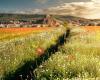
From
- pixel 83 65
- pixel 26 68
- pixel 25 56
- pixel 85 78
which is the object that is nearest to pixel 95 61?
pixel 83 65

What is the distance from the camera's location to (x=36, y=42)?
27.9 meters

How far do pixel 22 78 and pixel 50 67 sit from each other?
2.01 metres

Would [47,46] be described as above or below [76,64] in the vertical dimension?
below

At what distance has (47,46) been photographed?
2809 cm

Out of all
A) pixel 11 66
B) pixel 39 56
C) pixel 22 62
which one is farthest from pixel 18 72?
pixel 39 56

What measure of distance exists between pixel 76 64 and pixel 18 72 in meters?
3.54

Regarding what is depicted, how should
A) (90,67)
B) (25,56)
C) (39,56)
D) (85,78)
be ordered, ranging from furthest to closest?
(39,56)
(25,56)
(90,67)
(85,78)

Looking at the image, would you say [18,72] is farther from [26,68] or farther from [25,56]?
[25,56]

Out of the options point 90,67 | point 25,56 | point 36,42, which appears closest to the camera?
point 90,67

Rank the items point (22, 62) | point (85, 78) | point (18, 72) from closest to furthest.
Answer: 1. point (85, 78)
2. point (18, 72)
3. point (22, 62)

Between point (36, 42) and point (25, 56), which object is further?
point (36, 42)

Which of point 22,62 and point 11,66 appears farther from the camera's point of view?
point 22,62

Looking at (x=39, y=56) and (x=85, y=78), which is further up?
(x=85, y=78)

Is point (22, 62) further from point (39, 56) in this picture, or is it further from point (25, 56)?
point (39, 56)
